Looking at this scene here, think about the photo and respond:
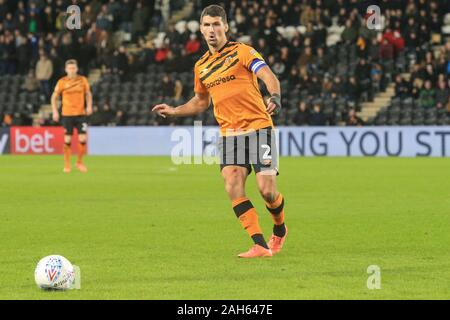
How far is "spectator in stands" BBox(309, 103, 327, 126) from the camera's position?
1204 inches

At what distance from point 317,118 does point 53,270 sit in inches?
924

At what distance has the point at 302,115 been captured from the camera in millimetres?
30750

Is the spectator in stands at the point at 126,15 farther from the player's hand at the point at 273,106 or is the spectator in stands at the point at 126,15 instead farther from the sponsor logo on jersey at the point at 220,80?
the player's hand at the point at 273,106

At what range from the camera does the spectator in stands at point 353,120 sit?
30234mm

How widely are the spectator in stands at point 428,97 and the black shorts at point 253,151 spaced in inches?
815

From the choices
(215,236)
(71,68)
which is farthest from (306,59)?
(215,236)

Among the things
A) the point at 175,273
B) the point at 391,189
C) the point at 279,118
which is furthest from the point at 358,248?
the point at 279,118

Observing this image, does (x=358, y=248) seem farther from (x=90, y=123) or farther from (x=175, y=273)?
(x=90, y=123)

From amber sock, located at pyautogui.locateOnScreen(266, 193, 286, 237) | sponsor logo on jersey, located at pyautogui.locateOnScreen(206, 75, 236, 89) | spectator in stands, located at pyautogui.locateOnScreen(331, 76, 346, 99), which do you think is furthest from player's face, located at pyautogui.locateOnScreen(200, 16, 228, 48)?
spectator in stands, located at pyautogui.locateOnScreen(331, 76, 346, 99)

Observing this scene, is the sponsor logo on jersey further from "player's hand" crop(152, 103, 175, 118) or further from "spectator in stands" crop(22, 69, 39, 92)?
"spectator in stands" crop(22, 69, 39, 92)

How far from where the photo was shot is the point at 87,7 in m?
35.6

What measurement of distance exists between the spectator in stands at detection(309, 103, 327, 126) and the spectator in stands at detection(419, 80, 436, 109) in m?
2.76

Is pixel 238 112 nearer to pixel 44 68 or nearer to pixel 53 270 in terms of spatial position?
pixel 53 270

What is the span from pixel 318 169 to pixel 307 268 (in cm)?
1537
